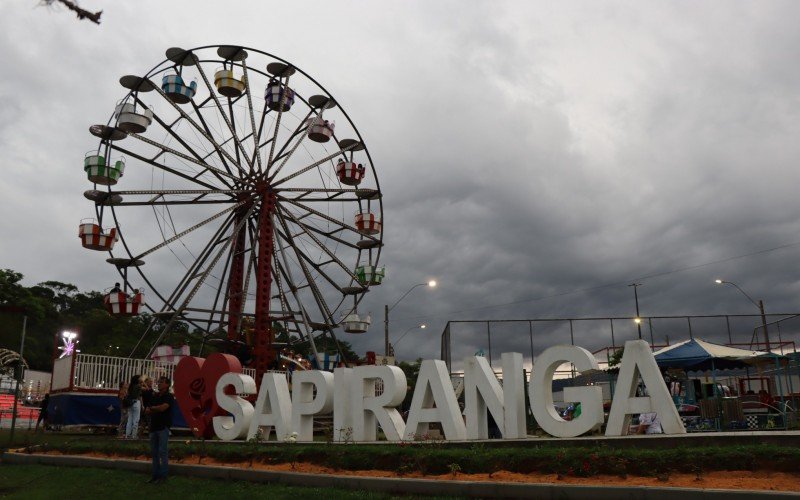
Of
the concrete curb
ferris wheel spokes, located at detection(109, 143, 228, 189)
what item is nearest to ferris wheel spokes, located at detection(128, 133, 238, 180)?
ferris wheel spokes, located at detection(109, 143, 228, 189)

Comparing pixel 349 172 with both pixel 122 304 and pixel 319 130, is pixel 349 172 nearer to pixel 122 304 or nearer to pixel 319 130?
pixel 319 130

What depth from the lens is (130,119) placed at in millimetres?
29594

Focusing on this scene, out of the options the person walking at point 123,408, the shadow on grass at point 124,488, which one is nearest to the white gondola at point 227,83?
the person walking at point 123,408

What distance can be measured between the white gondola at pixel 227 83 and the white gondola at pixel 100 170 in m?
5.99

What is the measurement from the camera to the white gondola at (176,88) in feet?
101

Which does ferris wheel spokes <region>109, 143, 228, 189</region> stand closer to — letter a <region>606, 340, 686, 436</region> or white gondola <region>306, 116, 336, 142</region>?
white gondola <region>306, 116, 336, 142</region>

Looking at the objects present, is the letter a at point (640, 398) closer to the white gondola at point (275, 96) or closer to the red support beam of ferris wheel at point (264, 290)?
the red support beam of ferris wheel at point (264, 290)

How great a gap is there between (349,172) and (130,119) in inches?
433

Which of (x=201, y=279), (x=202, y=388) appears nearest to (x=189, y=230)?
(x=201, y=279)

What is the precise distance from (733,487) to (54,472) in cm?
1254

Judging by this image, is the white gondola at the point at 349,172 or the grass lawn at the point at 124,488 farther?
the white gondola at the point at 349,172

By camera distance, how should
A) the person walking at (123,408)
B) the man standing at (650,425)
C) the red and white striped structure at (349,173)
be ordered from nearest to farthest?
1. the man standing at (650,425)
2. the person walking at (123,408)
3. the red and white striped structure at (349,173)

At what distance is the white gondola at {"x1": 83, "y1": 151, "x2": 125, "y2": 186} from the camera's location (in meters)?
28.9

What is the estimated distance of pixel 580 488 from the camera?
328 inches
